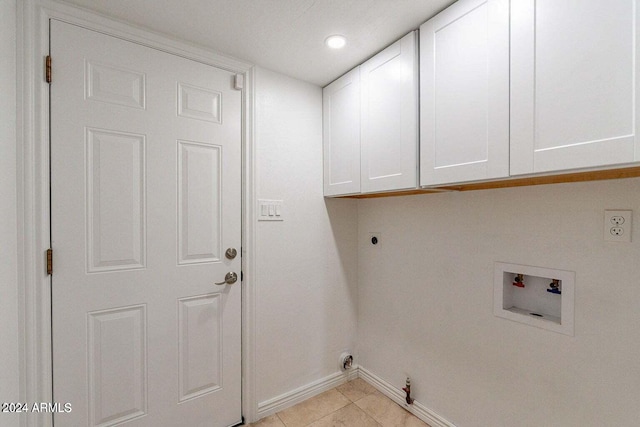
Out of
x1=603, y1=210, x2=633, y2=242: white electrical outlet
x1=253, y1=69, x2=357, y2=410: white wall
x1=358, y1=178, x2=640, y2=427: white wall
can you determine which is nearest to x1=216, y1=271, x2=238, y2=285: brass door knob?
x1=253, y1=69, x2=357, y2=410: white wall

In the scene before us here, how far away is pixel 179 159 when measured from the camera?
5.19ft

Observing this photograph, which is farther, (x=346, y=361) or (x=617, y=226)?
(x=346, y=361)

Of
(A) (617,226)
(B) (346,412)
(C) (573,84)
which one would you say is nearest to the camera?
(C) (573,84)

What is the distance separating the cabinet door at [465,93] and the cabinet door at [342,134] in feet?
1.60

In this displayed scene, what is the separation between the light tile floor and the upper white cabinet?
141 cm

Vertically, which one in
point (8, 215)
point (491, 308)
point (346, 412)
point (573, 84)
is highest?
point (573, 84)

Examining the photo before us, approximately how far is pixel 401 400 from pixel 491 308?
93cm

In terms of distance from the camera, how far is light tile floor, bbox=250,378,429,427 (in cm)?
178

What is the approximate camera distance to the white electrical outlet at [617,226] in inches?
42.4

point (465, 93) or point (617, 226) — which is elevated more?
point (465, 93)

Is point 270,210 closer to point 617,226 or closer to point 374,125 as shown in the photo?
point 374,125

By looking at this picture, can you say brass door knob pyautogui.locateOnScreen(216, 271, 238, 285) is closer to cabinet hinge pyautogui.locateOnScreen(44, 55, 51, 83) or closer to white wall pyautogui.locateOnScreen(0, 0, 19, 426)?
white wall pyautogui.locateOnScreen(0, 0, 19, 426)

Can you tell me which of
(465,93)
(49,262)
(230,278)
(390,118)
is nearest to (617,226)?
(465,93)

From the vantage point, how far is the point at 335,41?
158 cm
